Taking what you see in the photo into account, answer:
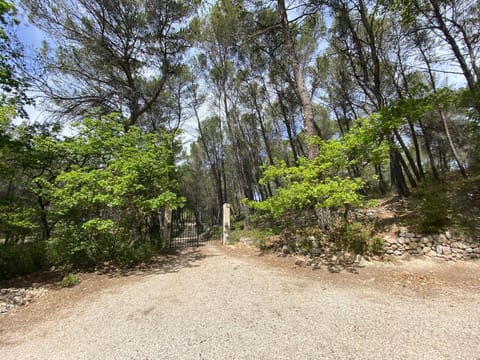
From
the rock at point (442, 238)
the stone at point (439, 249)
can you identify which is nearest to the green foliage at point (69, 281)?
the stone at point (439, 249)

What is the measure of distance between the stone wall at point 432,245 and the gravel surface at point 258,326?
1.56m

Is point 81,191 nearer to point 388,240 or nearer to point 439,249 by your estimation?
point 388,240

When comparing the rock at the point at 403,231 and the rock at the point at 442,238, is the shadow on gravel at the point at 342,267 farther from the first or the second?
the rock at the point at 442,238

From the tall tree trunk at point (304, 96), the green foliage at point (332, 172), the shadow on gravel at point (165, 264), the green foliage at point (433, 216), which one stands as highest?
the tall tree trunk at point (304, 96)

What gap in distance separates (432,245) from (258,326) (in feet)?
15.4

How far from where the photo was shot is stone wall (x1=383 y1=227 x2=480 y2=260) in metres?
4.26

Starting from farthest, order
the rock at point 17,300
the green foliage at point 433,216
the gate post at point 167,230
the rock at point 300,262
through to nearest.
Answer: the gate post at point 167,230 → the rock at point 300,262 → the green foliage at point 433,216 → the rock at point 17,300

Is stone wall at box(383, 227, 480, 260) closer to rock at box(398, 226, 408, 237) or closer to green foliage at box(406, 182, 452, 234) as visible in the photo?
rock at box(398, 226, 408, 237)

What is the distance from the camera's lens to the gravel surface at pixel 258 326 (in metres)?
2.20

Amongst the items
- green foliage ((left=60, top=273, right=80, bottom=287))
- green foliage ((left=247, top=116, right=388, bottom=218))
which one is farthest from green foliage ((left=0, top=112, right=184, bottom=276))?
green foliage ((left=247, top=116, right=388, bottom=218))

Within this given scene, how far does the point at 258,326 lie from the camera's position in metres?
2.69

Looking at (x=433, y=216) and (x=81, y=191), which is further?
(x=433, y=216)

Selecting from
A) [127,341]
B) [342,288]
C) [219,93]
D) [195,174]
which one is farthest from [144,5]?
[195,174]

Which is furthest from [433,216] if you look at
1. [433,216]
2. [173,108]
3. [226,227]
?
[173,108]
